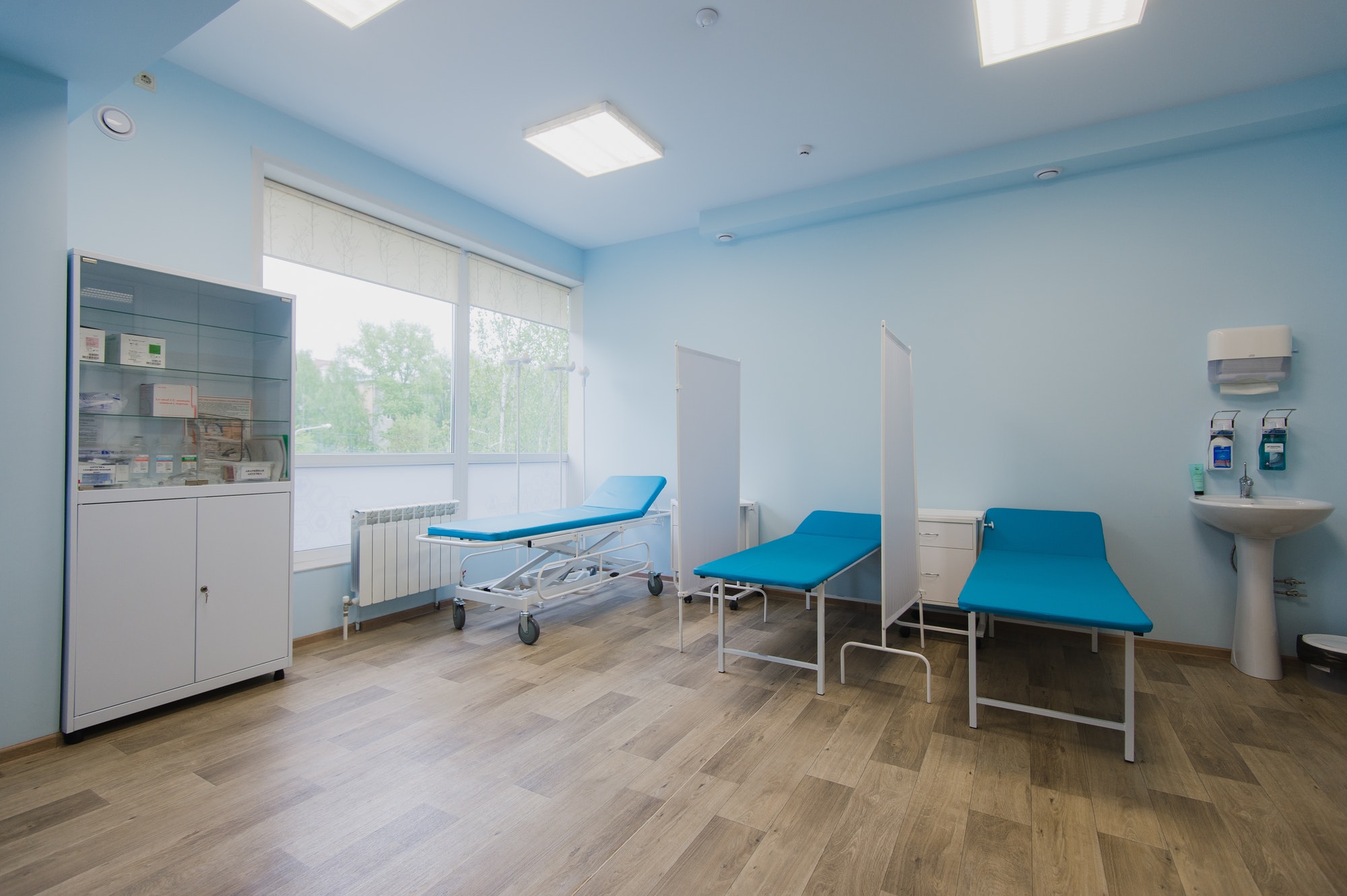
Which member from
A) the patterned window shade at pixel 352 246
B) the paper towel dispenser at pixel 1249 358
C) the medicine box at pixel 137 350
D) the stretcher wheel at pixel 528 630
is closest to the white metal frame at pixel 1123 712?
the paper towel dispenser at pixel 1249 358

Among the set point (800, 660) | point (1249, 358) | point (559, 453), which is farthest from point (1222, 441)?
point (559, 453)

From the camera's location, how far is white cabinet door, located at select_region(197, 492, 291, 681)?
8.61 feet

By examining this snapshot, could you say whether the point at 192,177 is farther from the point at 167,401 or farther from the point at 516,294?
the point at 516,294

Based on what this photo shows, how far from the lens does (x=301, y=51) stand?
2.73 meters

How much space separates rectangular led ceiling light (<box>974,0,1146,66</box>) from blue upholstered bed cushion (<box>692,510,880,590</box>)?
2540 mm

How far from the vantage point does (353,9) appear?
2.49 meters

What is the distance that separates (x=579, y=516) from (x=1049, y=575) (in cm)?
278

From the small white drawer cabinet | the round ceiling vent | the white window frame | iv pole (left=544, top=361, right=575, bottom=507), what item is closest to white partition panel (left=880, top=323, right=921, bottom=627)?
the small white drawer cabinet

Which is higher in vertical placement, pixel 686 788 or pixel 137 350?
pixel 137 350

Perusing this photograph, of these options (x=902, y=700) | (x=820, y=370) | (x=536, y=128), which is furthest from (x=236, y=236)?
(x=902, y=700)

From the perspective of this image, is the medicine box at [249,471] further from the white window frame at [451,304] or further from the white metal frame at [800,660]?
the white metal frame at [800,660]

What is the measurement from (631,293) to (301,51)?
9.70 ft

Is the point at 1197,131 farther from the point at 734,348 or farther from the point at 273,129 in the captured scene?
the point at 273,129

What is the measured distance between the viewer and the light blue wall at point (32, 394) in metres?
2.13
